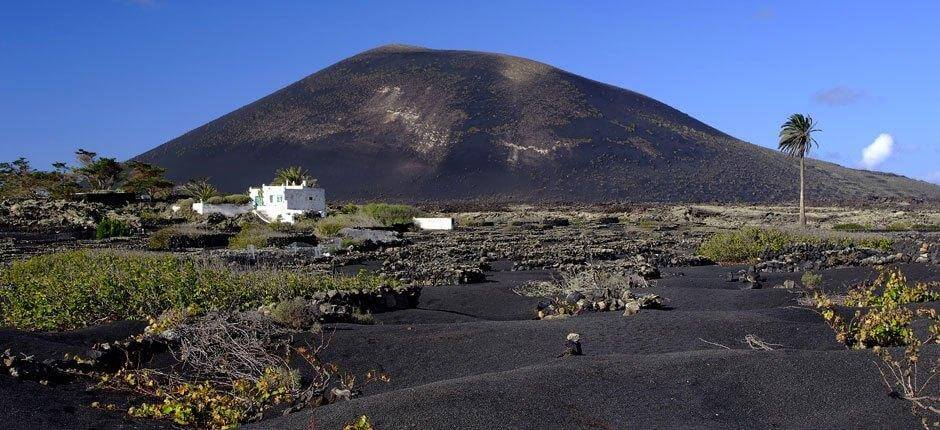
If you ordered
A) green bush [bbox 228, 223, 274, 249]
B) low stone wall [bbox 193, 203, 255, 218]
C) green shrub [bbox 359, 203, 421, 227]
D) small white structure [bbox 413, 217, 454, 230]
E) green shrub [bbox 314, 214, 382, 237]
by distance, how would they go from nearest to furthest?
green bush [bbox 228, 223, 274, 249] < green shrub [bbox 314, 214, 382, 237] < green shrub [bbox 359, 203, 421, 227] < small white structure [bbox 413, 217, 454, 230] < low stone wall [bbox 193, 203, 255, 218]

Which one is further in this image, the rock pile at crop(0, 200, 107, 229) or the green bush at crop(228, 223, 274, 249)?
the rock pile at crop(0, 200, 107, 229)

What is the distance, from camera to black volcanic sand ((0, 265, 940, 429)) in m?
7.43

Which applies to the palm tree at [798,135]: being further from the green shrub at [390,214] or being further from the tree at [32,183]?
the tree at [32,183]

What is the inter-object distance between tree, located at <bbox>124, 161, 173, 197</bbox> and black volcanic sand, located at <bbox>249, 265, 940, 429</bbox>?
6406 centimetres

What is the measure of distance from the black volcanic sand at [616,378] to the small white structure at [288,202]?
154 ft

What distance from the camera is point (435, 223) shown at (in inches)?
2295

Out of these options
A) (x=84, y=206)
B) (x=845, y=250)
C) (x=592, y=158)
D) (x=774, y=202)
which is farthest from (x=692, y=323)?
(x=592, y=158)

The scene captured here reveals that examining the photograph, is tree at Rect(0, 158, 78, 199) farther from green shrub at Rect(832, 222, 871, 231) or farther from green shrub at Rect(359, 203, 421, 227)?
green shrub at Rect(832, 222, 871, 231)

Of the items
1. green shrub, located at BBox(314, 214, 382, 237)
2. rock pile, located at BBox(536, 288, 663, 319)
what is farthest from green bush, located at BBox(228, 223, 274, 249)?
rock pile, located at BBox(536, 288, 663, 319)

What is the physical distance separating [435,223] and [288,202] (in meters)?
9.86

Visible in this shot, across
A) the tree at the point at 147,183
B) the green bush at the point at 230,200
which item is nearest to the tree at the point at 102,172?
the tree at the point at 147,183

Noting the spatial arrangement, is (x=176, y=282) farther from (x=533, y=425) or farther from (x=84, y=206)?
(x=84, y=206)

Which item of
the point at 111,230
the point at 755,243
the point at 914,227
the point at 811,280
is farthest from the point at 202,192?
the point at 811,280

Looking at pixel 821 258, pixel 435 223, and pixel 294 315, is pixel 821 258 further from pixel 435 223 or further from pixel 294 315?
pixel 435 223
